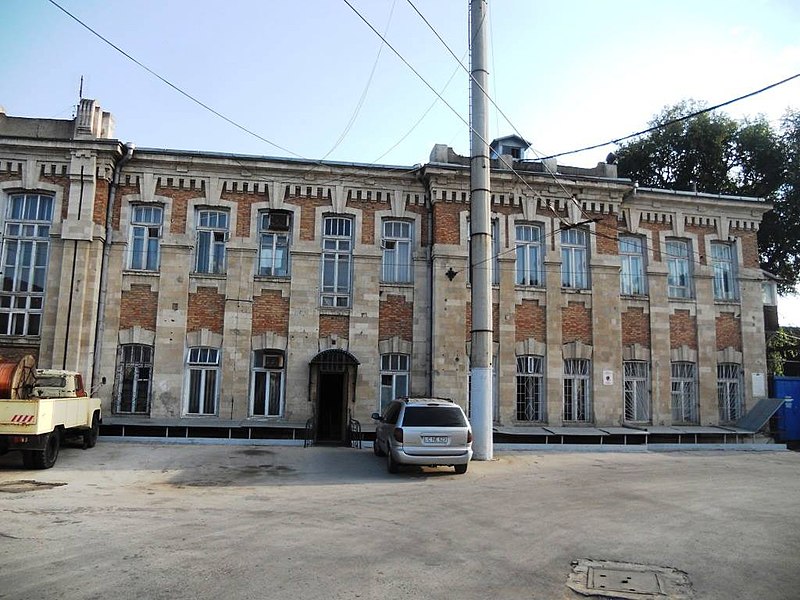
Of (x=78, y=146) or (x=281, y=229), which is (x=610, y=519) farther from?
(x=78, y=146)

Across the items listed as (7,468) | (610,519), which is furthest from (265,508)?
(7,468)

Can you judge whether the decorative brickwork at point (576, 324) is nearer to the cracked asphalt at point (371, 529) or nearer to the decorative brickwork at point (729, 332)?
the decorative brickwork at point (729, 332)

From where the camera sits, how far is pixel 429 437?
1341 cm

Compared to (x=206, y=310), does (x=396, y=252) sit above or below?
above

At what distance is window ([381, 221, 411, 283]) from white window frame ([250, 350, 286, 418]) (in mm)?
4501

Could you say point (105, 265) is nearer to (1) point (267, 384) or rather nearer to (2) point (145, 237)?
(2) point (145, 237)

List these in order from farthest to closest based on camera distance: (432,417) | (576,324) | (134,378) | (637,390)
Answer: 1. (637,390)
2. (576,324)
3. (134,378)
4. (432,417)

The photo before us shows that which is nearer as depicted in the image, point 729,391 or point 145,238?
point 145,238

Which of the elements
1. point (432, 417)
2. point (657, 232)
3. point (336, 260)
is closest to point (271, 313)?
point (336, 260)

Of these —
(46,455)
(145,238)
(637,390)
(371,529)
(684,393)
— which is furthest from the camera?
(684,393)

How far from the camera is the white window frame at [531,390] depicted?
20781mm

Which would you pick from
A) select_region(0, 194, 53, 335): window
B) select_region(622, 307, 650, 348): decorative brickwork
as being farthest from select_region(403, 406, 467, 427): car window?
select_region(0, 194, 53, 335): window

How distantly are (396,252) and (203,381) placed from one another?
24.9 feet

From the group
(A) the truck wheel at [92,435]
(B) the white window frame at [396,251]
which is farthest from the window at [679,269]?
(A) the truck wheel at [92,435]
